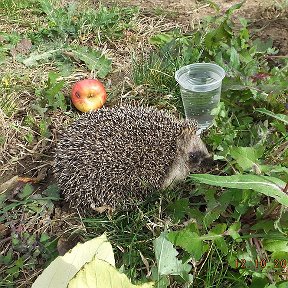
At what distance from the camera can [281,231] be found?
222 cm

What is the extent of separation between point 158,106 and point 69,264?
2928 mm

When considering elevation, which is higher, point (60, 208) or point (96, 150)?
point (96, 150)

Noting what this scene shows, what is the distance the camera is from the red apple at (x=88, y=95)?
395 cm

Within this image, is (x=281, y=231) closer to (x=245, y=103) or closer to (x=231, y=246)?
(x=231, y=246)

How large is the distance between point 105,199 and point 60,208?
17.1 inches

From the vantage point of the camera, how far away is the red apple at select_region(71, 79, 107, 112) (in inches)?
155

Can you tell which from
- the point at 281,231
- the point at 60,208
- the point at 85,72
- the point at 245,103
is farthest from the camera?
the point at 85,72

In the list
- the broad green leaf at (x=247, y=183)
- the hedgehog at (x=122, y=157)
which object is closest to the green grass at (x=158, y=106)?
the hedgehog at (x=122, y=157)

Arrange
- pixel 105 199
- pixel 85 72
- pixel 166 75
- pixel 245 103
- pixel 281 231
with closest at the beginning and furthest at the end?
pixel 281 231 < pixel 105 199 < pixel 245 103 < pixel 166 75 < pixel 85 72

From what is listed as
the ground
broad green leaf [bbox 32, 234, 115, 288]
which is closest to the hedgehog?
the ground

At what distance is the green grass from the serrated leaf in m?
0.01

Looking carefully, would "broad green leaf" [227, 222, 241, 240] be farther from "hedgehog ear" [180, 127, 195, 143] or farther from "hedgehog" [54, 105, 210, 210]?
"hedgehog ear" [180, 127, 195, 143]

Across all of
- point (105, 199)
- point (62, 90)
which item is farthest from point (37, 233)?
point (62, 90)

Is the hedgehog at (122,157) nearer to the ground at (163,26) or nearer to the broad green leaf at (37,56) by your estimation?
the ground at (163,26)
